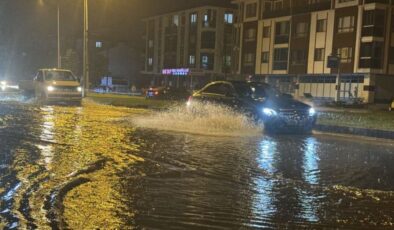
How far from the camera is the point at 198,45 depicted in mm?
74125

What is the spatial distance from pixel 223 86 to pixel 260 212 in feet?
35.9

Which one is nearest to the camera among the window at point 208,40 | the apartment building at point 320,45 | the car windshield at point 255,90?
the car windshield at point 255,90

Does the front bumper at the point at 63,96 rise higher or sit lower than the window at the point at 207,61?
lower

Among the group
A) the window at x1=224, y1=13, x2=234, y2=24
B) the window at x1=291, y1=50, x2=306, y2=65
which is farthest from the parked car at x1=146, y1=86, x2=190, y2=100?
the window at x1=224, y1=13, x2=234, y2=24

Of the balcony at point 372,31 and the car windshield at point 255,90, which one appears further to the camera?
the balcony at point 372,31

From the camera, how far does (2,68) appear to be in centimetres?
7531

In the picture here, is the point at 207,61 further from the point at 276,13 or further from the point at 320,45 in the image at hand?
the point at 320,45

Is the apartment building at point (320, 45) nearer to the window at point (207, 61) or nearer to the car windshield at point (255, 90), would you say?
the window at point (207, 61)

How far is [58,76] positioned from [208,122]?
1445 centimetres

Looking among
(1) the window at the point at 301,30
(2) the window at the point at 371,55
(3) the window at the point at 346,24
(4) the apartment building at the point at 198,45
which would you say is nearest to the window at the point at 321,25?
(1) the window at the point at 301,30

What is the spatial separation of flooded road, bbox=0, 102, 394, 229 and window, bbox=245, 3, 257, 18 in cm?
5335

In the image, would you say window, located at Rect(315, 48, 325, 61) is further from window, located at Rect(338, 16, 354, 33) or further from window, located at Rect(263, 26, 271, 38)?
window, located at Rect(263, 26, 271, 38)

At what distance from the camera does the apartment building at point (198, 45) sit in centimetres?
7294

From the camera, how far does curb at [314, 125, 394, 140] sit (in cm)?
1628
